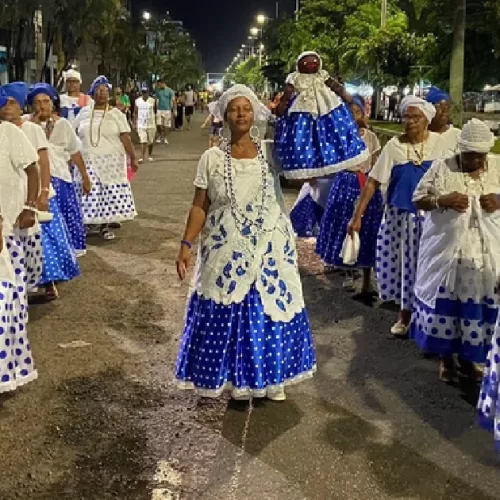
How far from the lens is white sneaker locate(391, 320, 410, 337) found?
663 centimetres

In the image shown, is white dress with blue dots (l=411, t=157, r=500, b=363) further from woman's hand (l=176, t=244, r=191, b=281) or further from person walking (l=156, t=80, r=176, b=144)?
person walking (l=156, t=80, r=176, b=144)

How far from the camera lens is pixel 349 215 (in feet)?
26.6

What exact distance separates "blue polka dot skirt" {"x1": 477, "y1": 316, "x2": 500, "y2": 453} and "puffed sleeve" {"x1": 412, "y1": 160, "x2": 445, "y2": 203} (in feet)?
4.50

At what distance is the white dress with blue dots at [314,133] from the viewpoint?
4.74 meters

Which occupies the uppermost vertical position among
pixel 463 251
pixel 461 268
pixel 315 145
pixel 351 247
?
pixel 315 145

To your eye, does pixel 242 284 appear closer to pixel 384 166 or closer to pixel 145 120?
pixel 384 166

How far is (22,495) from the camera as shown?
13.4 feet

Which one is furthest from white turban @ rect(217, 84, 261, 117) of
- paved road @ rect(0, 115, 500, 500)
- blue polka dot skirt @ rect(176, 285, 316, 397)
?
paved road @ rect(0, 115, 500, 500)

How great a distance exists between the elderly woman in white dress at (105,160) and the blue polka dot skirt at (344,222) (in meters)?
2.88

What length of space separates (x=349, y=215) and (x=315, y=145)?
11.2 ft

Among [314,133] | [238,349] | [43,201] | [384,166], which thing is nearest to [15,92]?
[43,201]

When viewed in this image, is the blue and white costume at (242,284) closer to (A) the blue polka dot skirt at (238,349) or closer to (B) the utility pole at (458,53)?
(A) the blue polka dot skirt at (238,349)

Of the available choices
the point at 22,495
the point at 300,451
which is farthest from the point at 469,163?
the point at 22,495

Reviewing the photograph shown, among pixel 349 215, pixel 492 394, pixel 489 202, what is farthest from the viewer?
pixel 349 215
